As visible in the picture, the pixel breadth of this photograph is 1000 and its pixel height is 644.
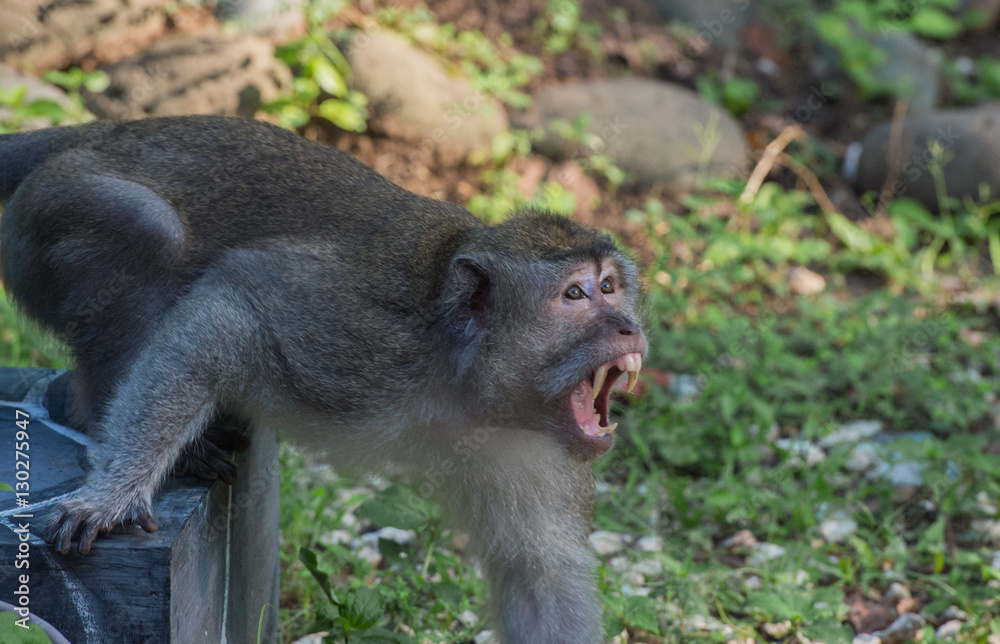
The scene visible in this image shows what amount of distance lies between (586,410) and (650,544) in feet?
6.19

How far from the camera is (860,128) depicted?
9938 mm

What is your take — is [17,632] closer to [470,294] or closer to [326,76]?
[470,294]

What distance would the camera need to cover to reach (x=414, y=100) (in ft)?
26.2

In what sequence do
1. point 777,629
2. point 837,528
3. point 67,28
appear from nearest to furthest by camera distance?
point 777,629 < point 837,528 < point 67,28

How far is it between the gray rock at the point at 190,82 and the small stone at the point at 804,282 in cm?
423

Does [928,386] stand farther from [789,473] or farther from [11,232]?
[11,232]

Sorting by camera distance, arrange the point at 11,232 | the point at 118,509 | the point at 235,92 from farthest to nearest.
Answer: the point at 235,92 → the point at 11,232 → the point at 118,509

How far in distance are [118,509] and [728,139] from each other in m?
7.19

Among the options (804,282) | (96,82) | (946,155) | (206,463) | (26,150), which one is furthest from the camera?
(946,155)

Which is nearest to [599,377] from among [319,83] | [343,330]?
[343,330]

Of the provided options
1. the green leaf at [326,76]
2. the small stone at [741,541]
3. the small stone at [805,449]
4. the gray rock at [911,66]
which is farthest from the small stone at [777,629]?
the gray rock at [911,66]

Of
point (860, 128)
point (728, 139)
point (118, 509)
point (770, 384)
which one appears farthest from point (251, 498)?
point (860, 128)

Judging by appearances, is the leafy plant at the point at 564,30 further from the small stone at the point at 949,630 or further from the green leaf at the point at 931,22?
the small stone at the point at 949,630

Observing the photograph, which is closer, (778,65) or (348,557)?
(348,557)
